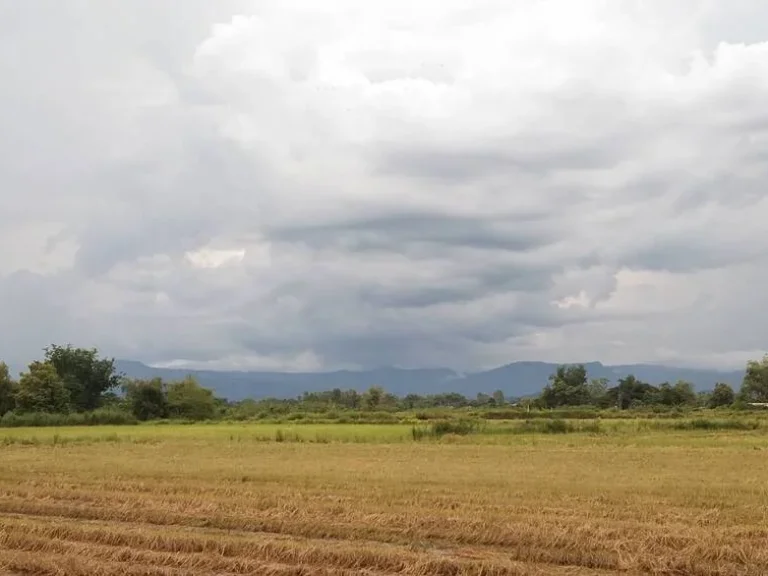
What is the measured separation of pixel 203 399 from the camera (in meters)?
99.6

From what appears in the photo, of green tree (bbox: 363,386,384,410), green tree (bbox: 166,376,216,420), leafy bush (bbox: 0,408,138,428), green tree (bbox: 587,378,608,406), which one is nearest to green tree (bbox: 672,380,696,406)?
green tree (bbox: 587,378,608,406)

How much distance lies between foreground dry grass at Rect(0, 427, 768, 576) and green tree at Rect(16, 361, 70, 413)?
68.0 meters

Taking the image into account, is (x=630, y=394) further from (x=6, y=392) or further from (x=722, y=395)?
(x=6, y=392)

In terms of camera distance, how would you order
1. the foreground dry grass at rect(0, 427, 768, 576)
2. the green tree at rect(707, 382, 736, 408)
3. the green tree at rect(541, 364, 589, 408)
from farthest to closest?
the green tree at rect(541, 364, 589, 408) → the green tree at rect(707, 382, 736, 408) → the foreground dry grass at rect(0, 427, 768, 576)

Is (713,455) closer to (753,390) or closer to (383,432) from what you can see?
A: (383,432)

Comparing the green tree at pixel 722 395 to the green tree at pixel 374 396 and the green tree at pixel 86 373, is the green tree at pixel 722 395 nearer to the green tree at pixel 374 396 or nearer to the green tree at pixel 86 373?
the green tree at pixel 374 396

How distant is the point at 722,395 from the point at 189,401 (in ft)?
261

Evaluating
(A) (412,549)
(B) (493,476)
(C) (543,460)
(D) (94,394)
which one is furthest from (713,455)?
(D) (94,394)

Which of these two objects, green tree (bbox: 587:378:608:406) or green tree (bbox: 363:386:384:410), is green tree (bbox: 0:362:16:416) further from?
green tree (bbox: 587:378:608:406)

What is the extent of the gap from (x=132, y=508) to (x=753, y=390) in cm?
12942

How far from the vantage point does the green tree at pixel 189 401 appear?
95.8 metres

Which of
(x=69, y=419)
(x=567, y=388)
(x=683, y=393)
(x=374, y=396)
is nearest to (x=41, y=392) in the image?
(x=69, y=419)

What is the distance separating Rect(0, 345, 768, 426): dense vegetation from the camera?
8194cm

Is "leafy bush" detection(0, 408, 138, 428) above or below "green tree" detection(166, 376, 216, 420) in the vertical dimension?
below
